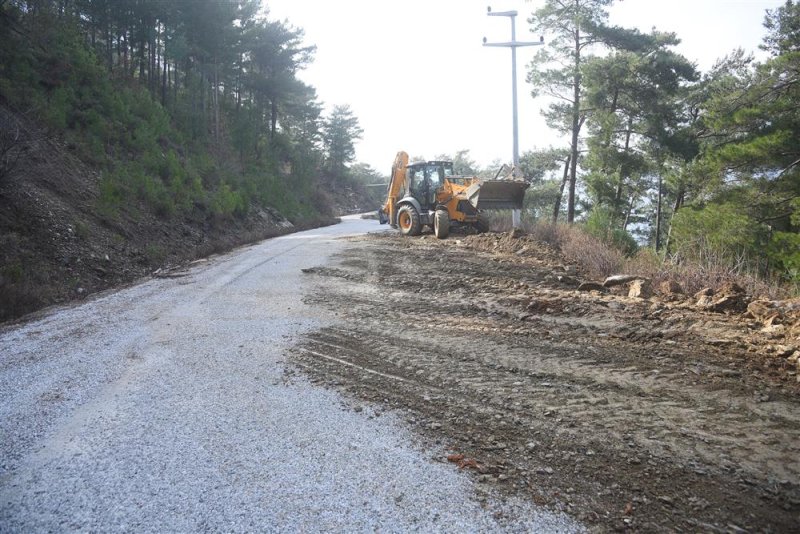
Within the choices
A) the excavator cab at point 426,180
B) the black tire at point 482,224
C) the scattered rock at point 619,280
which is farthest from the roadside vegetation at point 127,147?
the scattered rock at point 619,280

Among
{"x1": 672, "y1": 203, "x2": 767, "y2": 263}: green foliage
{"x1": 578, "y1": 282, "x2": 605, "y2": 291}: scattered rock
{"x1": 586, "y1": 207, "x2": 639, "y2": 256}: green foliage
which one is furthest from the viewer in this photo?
{"x1": 672, "y1": 203, "x2": 767, "y2": 263}: green foliage

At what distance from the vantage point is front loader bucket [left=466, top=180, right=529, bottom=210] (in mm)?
13312

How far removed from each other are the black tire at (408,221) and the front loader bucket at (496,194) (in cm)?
218

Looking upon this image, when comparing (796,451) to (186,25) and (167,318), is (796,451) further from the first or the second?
(186,25)

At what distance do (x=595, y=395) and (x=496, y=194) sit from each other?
10749 millimetres

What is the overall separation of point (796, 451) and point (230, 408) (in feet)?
12.0

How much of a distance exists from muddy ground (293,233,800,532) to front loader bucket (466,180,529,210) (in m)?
7.59

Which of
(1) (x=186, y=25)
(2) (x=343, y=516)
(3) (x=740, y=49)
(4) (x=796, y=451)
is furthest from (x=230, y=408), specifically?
(3) (x=740, y=49)

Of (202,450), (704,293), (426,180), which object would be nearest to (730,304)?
(704,293)

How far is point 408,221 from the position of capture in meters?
16.1

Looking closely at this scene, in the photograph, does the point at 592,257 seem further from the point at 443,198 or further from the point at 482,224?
the point at 443,198

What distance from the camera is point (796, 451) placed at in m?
2.59

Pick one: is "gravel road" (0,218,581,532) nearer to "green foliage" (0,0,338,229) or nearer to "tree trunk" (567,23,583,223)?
"green foliage" (0,0,338,229)

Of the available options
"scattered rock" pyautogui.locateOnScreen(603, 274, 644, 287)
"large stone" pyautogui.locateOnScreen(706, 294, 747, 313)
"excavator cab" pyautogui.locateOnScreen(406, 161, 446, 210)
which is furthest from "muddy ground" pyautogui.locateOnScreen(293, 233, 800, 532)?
"excavator cab" pyautogui.locateOnScreen(406, 161, 446, 210)
